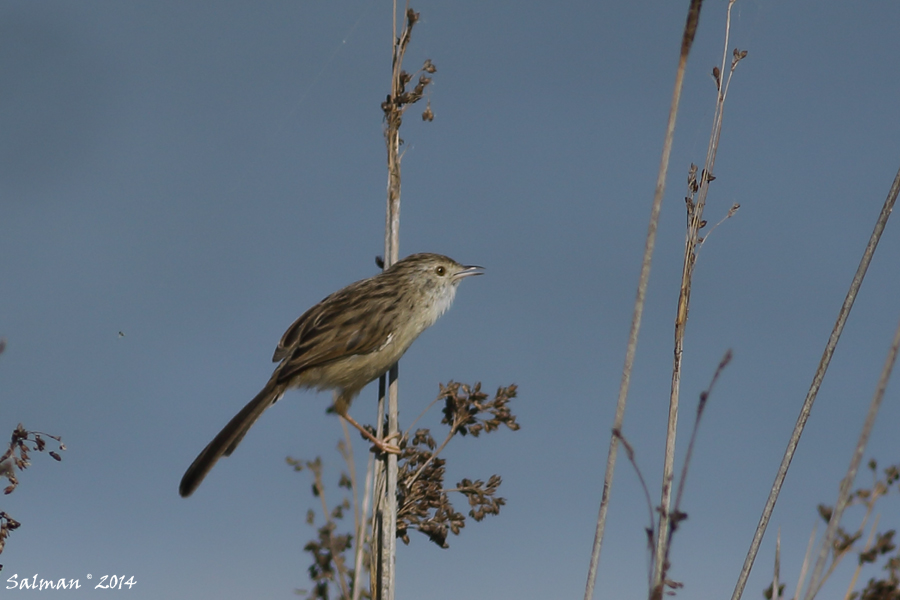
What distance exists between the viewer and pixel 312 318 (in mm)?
5859

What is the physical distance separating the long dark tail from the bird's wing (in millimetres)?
143

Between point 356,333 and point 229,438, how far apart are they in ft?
3.69

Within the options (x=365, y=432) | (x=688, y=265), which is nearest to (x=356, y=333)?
(x=365, y=432)

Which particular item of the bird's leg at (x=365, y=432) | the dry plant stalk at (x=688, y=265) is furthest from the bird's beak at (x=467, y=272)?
the dry plant stalk at (x=688, y=265)

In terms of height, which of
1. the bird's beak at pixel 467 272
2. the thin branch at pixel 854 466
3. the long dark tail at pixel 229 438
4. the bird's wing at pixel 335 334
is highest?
the bird's beak at pixel 467 272

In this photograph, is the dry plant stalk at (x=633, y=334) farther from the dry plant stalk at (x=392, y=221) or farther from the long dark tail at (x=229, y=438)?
the long dark tail at (x=229, y=438)

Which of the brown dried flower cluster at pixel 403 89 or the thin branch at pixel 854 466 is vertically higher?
the brown dried flower cluster at pixel 403 89

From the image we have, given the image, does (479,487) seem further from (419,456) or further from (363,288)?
(363,288)

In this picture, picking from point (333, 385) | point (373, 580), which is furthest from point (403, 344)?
point (373, 580)

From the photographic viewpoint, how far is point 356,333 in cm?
550

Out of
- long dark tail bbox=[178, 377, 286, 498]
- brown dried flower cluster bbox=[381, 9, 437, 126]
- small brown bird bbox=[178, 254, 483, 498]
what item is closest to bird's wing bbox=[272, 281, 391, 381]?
small brown bird bbox=[178, 254, 483, 498]

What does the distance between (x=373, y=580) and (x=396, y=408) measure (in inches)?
37.9

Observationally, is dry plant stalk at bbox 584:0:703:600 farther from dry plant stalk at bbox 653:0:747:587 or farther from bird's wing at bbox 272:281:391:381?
bird's wing at bbox 272:281:391:381

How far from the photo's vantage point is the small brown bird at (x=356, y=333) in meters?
5.40
